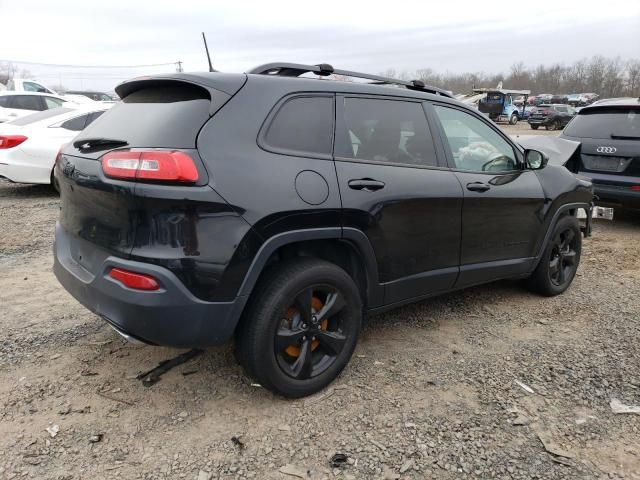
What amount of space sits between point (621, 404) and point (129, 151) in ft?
9.86

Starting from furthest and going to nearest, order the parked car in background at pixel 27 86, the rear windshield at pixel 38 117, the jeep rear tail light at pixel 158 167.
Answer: the parked car in background at pixel 27 86
the rear windshield at pixel 38 117
the jeep rear tail light at pixel 158 167

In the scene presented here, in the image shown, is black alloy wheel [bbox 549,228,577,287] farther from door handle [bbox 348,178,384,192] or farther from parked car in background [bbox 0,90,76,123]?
parked car in background [bbox 0,90,76,123]

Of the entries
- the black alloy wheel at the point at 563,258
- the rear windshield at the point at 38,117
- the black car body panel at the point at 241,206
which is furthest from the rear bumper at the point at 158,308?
the rear windshield at the point at 38,117

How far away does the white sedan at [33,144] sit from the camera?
7.79 metres

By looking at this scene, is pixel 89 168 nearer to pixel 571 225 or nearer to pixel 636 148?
pixel 571 225

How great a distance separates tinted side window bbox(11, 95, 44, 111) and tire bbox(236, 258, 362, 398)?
1195 centimetres

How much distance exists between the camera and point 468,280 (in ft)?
12.3

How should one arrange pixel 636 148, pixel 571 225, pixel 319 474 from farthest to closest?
pixel 636 148 < pixel 571 225 < pixel 319 474

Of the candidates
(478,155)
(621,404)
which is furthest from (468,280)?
(621,404)

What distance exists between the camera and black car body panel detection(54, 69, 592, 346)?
7.84ft

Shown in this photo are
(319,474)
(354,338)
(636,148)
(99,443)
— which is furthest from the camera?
(636,148)

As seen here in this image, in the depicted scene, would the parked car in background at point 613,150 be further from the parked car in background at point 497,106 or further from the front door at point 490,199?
the parked car in background at point 497,106

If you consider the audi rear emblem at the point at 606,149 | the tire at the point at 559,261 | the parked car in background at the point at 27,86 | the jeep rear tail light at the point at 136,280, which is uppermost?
the parked car in background at the point at 27,86

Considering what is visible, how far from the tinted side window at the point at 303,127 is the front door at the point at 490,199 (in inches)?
39.5
